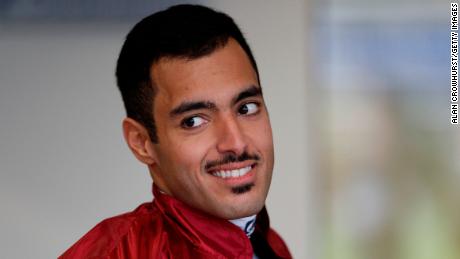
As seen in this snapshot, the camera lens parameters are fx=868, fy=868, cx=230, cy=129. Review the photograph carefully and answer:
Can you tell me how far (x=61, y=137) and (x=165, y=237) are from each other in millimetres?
1378

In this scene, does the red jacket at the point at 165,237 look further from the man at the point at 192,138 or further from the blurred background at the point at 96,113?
the blurred background at the point at 96,113

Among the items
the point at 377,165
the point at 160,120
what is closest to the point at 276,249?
the point at 160,120

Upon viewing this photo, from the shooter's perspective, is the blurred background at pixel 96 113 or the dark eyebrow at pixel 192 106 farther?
the blurred background at pixel 96 113

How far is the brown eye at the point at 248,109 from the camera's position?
4.00ft

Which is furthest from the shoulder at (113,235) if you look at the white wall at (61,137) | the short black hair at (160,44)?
the white wall at (61,137)

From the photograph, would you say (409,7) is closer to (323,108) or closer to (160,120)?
(323,108)

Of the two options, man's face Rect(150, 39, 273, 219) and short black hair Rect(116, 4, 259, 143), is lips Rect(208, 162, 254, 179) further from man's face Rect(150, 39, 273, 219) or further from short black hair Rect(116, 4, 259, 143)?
short black hair Rect(116, 4, 259, 143)

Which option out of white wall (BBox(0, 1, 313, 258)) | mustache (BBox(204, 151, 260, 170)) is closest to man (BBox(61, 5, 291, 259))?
mustache (BBox(204, 151, 260, 170))

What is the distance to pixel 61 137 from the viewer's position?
8.31 ft

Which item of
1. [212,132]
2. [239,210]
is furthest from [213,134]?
[239,210]

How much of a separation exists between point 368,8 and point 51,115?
104 cm

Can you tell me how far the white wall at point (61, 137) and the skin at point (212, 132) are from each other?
1320 millimetres

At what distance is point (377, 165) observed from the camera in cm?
280

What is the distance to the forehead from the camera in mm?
1190
